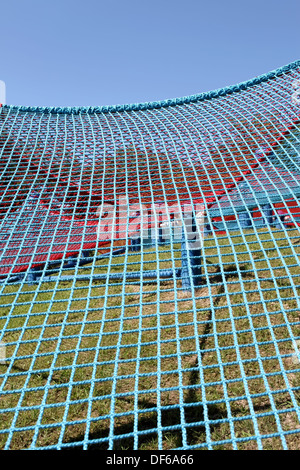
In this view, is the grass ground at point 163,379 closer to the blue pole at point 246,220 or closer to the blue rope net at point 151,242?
the blue rope net at point 151,242

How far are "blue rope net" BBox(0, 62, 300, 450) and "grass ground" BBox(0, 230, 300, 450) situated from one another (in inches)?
0.6

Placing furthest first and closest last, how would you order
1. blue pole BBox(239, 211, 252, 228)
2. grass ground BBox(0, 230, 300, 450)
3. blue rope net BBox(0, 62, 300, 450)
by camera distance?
blue pole BBox(239, 211, 252, 228) → blue rope net BBox(0, 62, 300, 450) → grass ground BBox(0, 230, 300, 450)

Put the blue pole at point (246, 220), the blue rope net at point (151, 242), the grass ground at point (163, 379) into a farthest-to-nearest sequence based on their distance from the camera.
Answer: the blue pole at point (246, 220)
the blue rope net at point (151, 242)
the grass ground at point (163, 379)

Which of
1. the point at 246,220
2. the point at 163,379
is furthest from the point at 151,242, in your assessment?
the point at 163,379

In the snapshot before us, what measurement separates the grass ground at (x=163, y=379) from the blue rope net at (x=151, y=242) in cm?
2

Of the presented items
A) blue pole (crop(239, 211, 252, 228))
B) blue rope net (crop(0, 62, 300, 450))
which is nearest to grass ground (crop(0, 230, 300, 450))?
blue rope net (crop(0, 62, 300, 450))

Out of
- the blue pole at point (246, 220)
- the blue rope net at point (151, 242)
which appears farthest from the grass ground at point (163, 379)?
the blue pole at point (246, 220)

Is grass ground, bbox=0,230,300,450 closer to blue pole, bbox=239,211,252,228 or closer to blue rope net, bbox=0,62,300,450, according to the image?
blue rope net, bbox=0,62,300,450

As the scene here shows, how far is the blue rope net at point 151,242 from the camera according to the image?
1977 mm

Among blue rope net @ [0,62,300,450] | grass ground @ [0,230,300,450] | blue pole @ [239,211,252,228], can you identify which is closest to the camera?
grass ground @ [0,230,300,450]

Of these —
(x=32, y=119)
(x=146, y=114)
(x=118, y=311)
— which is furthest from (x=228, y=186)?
(x=32, y=119)

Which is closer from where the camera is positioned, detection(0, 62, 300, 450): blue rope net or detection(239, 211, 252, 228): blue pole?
detection(0, 62, 300, 450): blue rope net

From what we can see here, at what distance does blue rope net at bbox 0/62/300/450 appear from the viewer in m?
1.98

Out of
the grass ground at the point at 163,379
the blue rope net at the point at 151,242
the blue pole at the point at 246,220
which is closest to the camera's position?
the grass ground at the point at 163,379
